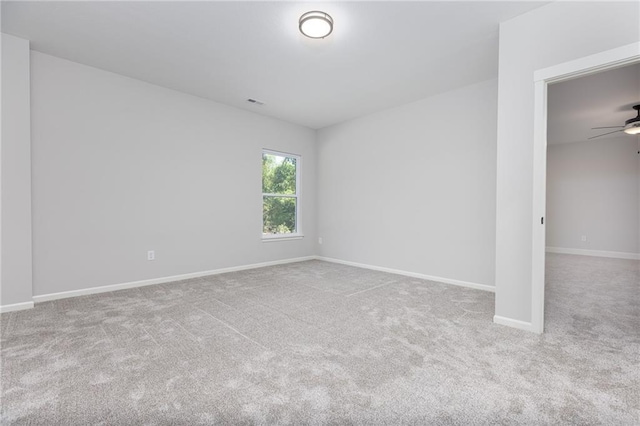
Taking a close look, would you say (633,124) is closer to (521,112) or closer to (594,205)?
(594,205)

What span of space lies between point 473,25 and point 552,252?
689 cm

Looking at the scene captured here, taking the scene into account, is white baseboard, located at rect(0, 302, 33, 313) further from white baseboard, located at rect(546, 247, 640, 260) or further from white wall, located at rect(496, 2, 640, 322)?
white baseboard, located at rect(546, 247, 640, 260)

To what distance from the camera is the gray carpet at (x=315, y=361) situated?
1416 mm

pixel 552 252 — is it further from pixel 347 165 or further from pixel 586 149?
pixel 347 165

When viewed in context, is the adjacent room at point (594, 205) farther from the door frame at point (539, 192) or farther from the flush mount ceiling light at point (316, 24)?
the flush mount ceiling light at point (316, 24)

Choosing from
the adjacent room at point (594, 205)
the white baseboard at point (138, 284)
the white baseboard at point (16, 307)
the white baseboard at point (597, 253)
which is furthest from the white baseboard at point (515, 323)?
the white baseboard at point (597, 253)

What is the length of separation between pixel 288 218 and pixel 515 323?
3.93 meters

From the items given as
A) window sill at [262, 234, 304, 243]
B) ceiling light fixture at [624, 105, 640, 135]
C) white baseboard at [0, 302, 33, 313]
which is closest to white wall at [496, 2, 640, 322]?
window sill at [262, 234, 304, 243]

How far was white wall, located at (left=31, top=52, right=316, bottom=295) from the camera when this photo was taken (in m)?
3.10

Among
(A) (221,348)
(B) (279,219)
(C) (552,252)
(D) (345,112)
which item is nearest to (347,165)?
(D) (345,112)

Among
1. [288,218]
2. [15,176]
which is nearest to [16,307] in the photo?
[15,176]

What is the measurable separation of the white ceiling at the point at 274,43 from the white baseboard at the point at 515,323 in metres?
2.54

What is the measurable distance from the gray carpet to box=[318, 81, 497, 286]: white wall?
936 millimetres

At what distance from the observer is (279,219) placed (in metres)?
5.39
